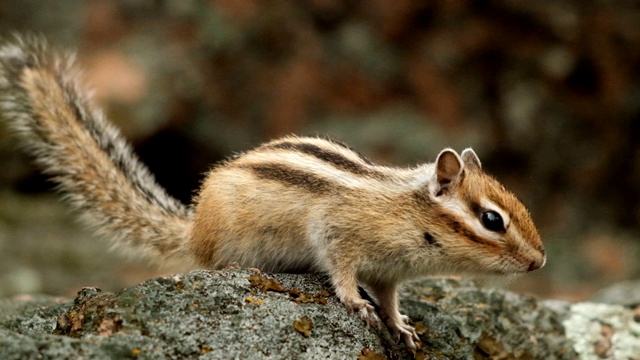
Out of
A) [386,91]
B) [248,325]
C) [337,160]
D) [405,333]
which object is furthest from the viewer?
[386,91]

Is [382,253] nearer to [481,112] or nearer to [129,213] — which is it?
[129,213]

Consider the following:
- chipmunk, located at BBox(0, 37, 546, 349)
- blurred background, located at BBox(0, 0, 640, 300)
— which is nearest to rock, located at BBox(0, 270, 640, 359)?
chipmunk, located at BBox(0, 37, 546, 349)

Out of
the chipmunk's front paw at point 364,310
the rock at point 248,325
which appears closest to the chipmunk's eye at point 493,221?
the rock at point 248,325

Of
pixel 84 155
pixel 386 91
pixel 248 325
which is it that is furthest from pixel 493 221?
pixel 386 91

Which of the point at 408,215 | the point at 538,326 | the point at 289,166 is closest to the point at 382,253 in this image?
the point at 408,215

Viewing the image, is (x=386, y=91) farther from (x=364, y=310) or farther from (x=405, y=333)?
(x=364, y=310)

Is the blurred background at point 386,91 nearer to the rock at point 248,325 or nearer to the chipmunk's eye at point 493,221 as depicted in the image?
the rock at point 248,325
